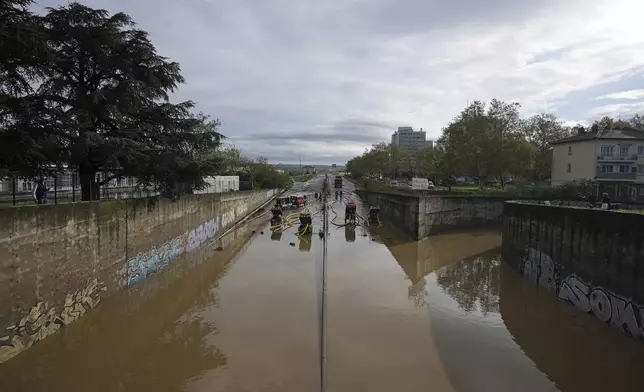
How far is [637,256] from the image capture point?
39.1ft

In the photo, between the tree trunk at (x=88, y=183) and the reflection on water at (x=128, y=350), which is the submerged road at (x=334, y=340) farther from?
the tree trunk at (x=88, y=183)

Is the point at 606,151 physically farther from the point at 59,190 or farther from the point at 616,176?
the point at 59,190

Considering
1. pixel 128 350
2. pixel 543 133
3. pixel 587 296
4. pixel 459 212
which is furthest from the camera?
pixel 543 133

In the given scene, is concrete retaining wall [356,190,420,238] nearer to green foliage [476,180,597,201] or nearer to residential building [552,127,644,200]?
green foliage [476,180,597,201]

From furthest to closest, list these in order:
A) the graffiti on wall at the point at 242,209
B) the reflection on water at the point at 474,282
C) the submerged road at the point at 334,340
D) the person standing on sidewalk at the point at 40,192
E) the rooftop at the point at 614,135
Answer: the rooftop at the point at 614,135 → the graffiti on wall at the point at 242,209 → the reflection on water at the point at 474,282 → the person standing on sidewalk at the point at 40,192 → the submerged road at the point at 334,340

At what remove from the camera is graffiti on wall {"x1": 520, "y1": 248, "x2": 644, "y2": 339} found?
11989 millimetres

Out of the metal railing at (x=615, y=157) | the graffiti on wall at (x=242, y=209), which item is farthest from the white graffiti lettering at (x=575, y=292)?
the metal railing at (x=615, y=157)

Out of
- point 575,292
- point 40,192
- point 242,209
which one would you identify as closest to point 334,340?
point 575,292

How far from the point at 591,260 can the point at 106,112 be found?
19.9m

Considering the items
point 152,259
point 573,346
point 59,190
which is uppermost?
point 59,190

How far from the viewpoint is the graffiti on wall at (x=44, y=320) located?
10617 millimetres

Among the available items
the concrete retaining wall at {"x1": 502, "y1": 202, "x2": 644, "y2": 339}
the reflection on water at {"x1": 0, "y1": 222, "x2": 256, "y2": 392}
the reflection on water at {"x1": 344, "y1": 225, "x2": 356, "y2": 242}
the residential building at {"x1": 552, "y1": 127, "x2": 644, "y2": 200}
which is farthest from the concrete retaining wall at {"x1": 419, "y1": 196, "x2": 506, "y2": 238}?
the reflection on water at {"x1": 0, "y1": 222, "x2": 256, "y2": 392}

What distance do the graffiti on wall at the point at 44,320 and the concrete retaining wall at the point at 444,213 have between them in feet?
81.1

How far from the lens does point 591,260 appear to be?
1437 cm
